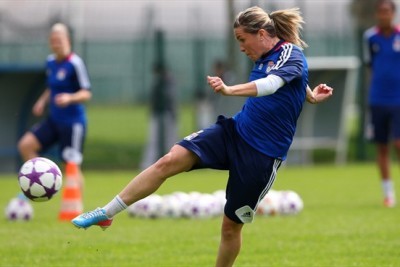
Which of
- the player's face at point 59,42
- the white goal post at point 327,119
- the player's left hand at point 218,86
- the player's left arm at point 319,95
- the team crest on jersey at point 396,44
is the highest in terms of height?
the player's left hand at point 218,86

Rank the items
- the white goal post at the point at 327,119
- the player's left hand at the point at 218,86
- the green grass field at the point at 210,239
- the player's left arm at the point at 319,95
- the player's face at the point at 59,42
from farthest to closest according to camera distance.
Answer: the white goal post at the point at 327,119 < the player's face at the point at 59,42 < the green grass field at the point at 210,239 < the player's left arm at the point at 319,95 < the player's left hand at the point at 218,86

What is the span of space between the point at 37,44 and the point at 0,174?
5758 millimetres

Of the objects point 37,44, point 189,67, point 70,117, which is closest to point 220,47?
point 189,67

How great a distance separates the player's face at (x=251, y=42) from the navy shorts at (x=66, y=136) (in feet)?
17.2

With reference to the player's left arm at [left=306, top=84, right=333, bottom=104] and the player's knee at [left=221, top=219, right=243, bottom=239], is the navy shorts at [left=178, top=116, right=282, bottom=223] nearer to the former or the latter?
the player's knee at [left=221, top=219, right=243, bottom=239]

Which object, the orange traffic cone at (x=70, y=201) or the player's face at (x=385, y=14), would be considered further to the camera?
the player's face at (x=385, y=14)

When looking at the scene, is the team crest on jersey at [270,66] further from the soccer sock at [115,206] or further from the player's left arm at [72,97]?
the player's left arm at [72,97]

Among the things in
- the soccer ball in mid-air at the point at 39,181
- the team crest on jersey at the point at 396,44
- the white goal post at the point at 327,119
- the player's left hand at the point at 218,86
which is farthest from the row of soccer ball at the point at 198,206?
the white goal post at the point at 327,119

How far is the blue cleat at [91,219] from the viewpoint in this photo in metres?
6.55

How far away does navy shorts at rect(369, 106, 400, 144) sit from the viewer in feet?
40.1

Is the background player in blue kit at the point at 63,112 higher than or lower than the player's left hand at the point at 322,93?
lower

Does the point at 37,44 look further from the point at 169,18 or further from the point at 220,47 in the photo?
the point at 220,47

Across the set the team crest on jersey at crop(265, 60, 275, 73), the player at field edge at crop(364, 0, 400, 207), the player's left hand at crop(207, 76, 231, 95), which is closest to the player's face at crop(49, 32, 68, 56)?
the player at field edge at crop(364, 0, 400, 207)

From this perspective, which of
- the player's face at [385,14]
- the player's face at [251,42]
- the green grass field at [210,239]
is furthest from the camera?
the player's face at [385,14]
